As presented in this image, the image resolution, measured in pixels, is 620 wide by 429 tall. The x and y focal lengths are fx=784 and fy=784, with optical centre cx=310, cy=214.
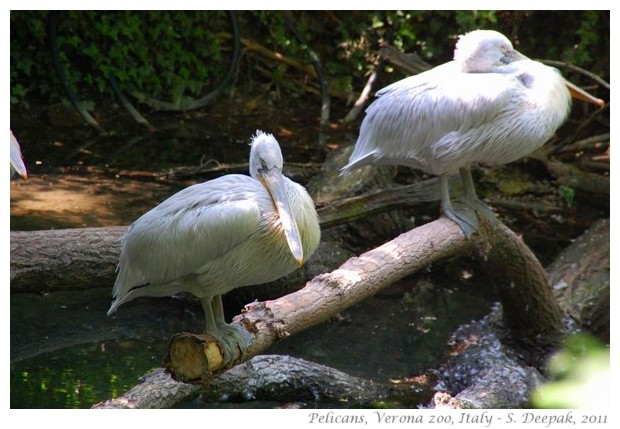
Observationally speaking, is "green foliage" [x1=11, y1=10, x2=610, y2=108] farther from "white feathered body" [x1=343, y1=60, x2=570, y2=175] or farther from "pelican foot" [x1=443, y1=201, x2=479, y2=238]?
"pelican foot" [x1=443, y1=201, x2=479, y2=238]

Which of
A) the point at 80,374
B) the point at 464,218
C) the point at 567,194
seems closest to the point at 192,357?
the point at 80,374

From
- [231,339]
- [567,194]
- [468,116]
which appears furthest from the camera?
[567,194]

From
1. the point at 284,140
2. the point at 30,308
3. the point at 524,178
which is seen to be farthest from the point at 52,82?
the point at 524,178

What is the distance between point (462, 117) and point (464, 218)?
597 millimetres

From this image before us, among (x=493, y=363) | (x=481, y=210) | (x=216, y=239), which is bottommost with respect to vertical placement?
(x=493, y=363)

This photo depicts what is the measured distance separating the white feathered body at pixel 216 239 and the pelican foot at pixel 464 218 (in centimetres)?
134

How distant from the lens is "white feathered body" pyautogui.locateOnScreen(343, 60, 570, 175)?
14.4 ft

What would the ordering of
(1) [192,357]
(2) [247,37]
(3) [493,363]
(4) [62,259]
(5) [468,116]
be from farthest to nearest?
(2) [247,37]
(3) [493,363]
(4) [62,259]
(5) [468,116]
(1) [192,357]

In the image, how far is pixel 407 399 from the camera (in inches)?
185

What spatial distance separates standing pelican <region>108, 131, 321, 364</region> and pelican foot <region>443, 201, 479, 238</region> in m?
1.35

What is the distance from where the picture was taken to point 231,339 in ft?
10.7

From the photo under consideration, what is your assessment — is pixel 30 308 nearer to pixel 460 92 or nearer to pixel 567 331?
pixel 460 92

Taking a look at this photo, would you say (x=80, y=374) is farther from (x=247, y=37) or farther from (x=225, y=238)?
(x=247, y=37)

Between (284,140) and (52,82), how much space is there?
279cm
